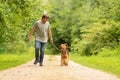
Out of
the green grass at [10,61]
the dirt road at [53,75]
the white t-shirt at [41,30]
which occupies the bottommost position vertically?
the green grass at [10,61]

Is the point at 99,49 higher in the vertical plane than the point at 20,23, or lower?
lower

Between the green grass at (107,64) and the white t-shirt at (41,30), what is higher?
the white t-shirt at (41,30)

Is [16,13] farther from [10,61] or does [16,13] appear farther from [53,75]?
[53,75]

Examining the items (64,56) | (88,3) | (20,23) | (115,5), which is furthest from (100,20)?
(88,3)

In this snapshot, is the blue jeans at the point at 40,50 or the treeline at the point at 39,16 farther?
the treeline at the point at 39,16

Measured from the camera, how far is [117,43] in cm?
3412

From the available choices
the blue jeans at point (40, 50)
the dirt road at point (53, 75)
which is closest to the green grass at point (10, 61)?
the blue jeans at point (40, 50)

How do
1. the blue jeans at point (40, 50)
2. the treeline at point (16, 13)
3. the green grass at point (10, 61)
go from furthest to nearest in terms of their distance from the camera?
the treeline at point (16, 13)
the green grass at point (10, 61)
the blue jeans at point (40, 50)

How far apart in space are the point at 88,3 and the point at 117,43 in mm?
36282

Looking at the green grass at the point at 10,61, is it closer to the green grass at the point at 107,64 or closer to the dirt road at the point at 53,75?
the dirt road at the point at 53,75

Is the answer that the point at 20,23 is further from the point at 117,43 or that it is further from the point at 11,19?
the point at 117,43

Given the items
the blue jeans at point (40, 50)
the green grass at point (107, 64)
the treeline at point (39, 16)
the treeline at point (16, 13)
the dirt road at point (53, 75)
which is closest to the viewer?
the dirt road at point (53, 75)

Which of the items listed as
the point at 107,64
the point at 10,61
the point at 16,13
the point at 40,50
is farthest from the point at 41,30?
the point at 16,13

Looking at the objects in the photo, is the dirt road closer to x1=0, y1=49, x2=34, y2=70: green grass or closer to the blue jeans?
the blue jeans
